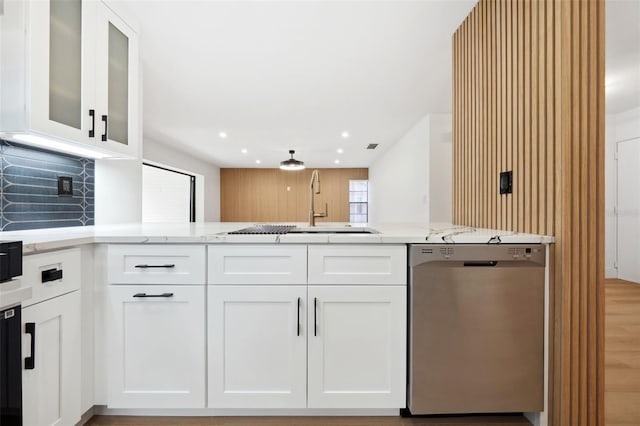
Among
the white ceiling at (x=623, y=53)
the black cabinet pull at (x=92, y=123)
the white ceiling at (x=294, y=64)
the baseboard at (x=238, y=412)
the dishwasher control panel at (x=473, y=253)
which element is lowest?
the baseboard at (x=238, y=412)

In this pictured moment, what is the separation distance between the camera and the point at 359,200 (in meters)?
11.1

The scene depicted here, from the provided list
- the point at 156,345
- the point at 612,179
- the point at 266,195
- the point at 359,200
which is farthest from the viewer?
the point at 266,195

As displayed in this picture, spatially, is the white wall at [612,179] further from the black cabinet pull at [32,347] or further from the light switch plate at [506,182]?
the black cabinet pull at [32,347]

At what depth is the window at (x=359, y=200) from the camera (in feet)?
36.1

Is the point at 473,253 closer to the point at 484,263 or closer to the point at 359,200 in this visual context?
the point at 484,263

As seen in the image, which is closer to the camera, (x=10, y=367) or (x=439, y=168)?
(x=10, y=367)

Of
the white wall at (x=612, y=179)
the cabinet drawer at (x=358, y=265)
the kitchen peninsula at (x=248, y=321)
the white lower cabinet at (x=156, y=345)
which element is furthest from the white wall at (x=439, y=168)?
the white lower cabinet at (x=156, y=345)

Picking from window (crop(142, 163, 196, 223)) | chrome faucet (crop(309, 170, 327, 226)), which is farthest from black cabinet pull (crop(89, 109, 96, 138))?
window (crop(142, 163, 196, 223))

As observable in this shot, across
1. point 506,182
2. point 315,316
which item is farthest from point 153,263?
point 506,182

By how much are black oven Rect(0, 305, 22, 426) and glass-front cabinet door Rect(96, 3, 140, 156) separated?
107cm

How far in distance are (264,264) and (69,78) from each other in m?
1.28

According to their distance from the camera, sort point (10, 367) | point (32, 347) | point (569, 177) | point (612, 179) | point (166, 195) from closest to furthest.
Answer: point (10, 367) < point (32, 347) < point (569, 177) < point (612, 179) < point (166, 195)

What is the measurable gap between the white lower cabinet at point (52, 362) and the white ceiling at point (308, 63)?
194 centimetres

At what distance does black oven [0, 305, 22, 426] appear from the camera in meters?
1.04
